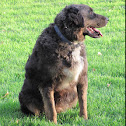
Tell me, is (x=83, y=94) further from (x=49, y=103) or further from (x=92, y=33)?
(x=92, y=33)

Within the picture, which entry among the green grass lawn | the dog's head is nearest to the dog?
the dog's head

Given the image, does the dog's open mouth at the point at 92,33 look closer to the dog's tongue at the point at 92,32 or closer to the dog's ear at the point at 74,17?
the dog's tongue at the point at 92,32

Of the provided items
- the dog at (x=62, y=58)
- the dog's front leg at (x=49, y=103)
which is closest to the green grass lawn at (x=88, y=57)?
the dog's front leg at (x=49, y=103)

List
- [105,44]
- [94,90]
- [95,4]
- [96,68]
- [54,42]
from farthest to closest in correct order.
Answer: [95,4] → [105,44] → [96,68] → [94,90] → [54,42]

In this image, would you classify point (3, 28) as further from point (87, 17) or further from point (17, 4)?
point (87, 17)

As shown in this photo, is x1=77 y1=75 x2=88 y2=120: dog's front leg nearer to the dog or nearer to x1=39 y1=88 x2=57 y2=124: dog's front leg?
the dog

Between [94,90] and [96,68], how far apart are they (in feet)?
3.97

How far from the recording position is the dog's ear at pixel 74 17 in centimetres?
423

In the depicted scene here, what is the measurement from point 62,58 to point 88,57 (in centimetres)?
338

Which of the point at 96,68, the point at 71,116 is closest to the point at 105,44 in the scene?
the point at 96,68

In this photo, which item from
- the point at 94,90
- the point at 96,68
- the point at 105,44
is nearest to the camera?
the point at 94,90

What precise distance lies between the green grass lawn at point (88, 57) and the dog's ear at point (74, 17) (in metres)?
1.60

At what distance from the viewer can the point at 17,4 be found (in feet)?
41.7

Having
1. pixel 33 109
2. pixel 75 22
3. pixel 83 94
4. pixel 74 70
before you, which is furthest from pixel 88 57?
pixel 75 22
